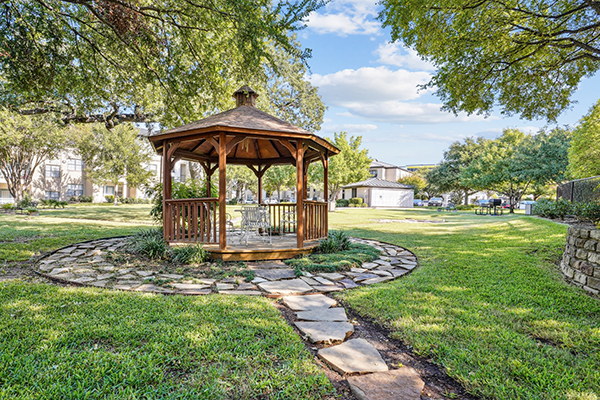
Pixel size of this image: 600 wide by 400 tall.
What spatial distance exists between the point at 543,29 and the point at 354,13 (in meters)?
3.88

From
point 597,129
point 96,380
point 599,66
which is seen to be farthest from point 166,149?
point 597,129

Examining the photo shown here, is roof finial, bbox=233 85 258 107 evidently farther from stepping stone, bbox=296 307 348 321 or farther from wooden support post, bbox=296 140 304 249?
stepping stone, bbox=296 307 348 321

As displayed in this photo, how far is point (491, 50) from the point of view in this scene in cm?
662

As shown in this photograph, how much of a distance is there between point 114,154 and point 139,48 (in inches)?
1146

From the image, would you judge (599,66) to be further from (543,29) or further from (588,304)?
(588,304)

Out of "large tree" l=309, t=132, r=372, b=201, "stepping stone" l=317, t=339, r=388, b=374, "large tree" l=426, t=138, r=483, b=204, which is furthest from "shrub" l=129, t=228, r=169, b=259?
"large tree" l=426, t=138, r=483, b=204

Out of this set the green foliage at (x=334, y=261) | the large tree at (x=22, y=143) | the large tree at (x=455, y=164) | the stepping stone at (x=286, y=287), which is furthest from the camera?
the large tree at (x=455, y=164)

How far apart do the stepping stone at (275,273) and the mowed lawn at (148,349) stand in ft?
4.04

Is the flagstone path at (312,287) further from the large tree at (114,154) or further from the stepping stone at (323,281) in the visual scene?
the large tree at (114,154)

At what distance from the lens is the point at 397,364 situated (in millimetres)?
2457

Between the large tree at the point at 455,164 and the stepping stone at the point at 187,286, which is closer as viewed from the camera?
the stepping stone at the point at 187,286

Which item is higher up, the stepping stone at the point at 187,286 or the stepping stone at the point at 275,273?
the stepping stone at the point at 187,286

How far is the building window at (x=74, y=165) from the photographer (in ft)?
120

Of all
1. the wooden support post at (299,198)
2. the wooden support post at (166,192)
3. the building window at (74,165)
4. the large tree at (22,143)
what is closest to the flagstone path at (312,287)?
the wooden support post at (299,198)
